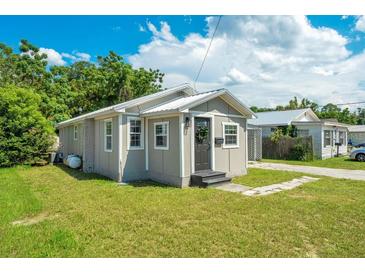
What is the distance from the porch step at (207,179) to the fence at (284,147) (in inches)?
419

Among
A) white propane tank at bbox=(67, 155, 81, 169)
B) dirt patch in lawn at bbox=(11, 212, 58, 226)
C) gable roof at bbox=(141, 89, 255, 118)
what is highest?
gable roof at bbox=(141, 89, 255, 118)

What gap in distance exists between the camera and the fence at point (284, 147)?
1698cm

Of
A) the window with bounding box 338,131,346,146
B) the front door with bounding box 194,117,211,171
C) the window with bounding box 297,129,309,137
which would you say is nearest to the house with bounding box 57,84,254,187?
the front door with bounding box 194,117,211,171

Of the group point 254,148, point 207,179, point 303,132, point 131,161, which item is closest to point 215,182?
point 207,179

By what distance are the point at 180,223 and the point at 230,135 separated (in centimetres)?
577

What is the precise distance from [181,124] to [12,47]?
73.0ft

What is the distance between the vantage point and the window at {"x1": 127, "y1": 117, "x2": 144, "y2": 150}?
30.9 ft

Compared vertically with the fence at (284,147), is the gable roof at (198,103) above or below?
above

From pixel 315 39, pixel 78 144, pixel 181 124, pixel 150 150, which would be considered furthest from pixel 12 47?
pixel 315 39

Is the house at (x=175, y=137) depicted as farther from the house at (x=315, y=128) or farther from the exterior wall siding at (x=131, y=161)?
the house at (x=315, y=128)

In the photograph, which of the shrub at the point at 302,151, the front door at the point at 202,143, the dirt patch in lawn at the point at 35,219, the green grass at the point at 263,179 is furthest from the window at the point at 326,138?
the dirt patch in lawn at the point at 35,219

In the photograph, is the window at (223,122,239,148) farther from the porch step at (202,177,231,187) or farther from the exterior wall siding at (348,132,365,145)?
the exterior wall siding at (348,132,365,145)

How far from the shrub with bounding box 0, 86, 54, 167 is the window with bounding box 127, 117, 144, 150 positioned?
802 centimetres
